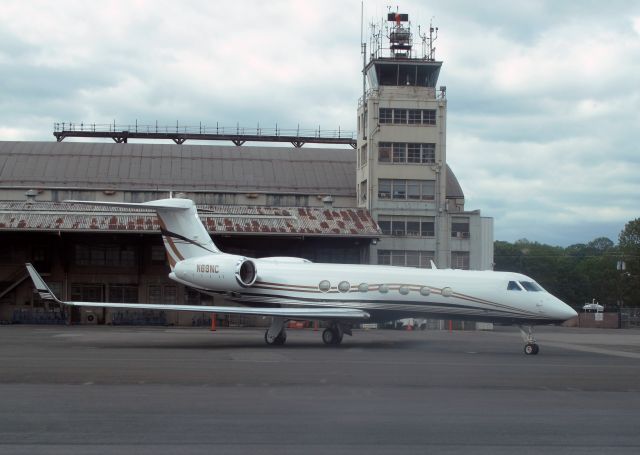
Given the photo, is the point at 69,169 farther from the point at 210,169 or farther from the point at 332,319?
the point at 332,319

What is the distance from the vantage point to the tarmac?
33.6 feet

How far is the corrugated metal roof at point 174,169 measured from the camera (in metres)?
54.0

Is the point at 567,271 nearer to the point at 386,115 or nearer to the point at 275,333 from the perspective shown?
the point at 386,115

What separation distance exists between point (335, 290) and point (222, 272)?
4.14m

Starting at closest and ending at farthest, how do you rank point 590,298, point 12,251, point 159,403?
point 159,403 → point 12,251 → point 590,298

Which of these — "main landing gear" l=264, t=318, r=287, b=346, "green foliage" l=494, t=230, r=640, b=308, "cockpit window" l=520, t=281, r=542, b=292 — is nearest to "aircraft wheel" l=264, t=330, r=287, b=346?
"main landing gear" l=264, t=318, r=287, b=346

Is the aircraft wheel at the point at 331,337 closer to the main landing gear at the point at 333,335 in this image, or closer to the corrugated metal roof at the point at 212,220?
the main landing gear at the point at 333,335

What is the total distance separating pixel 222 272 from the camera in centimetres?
2995

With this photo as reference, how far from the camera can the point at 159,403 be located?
43.5 ft

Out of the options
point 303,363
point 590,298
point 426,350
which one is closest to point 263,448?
point 303,363

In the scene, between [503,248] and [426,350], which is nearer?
[426,350]

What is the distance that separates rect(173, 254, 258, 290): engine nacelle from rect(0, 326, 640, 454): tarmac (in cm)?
540

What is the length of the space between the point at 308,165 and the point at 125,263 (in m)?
15.7

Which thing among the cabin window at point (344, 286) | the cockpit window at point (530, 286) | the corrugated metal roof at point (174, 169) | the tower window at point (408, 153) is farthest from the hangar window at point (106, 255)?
the cockpit window at point (530, 286)
